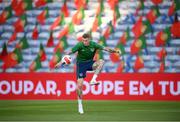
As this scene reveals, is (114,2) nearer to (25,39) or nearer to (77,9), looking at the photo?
(77,9)

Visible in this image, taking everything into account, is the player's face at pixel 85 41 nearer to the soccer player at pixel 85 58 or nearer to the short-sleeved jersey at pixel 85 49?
the soccer player at pixel 85 58

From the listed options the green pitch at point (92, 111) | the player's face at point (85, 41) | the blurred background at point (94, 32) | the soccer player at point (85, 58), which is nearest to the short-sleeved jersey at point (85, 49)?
the soccer player at point (85, 58)

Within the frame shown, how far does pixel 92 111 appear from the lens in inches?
529

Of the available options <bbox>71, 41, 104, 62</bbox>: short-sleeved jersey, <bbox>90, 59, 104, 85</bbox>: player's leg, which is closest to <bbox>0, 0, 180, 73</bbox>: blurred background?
<bbox>90, 59, 104, 85</bbox>: player's leg

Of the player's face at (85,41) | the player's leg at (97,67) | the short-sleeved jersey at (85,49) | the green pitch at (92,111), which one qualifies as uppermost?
the player's face at (85,41)

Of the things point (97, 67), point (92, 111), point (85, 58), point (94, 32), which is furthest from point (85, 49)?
point (94, 32)

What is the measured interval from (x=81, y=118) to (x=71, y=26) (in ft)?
22.4

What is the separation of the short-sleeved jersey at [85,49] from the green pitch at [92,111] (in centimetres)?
113

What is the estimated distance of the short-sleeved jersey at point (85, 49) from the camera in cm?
1316

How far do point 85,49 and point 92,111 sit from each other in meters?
1.31

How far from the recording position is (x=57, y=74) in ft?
56.9

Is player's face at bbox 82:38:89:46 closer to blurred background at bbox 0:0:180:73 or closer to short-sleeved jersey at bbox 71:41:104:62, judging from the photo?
short-sleeved jersey at bbox 71:41:104:62

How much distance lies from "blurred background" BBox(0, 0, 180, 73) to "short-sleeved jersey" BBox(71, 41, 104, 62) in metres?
4.56

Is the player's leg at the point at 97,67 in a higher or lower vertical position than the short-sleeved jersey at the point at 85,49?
lower
